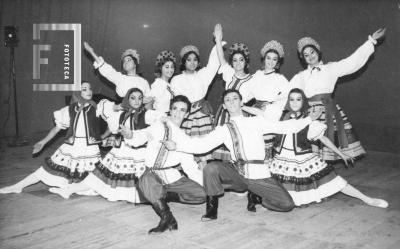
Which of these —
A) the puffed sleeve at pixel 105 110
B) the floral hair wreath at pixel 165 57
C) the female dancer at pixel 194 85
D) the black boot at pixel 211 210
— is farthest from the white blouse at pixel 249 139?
the floral hair wreath at pixel 165 57

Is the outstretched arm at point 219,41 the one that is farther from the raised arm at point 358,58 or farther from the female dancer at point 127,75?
the raised arm at point 358,58

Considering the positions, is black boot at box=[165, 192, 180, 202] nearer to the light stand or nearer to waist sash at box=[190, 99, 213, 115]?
waist sash at box=[190, 99, 213, 115]

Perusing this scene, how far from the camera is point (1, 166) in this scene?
201 inches

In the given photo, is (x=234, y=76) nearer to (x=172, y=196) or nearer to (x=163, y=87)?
(x=163, y=87)

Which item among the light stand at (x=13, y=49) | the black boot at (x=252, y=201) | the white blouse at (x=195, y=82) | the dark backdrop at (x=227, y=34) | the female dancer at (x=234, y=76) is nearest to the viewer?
the black boot at (x=252, y=201)

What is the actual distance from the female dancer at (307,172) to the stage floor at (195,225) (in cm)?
12

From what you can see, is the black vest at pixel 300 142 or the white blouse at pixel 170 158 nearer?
the white blouse at pixel 170 158

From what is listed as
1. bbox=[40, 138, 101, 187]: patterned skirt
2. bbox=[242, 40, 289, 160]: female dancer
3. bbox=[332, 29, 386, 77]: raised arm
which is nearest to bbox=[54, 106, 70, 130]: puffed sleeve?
bbox=[40, 138, 101, 187]: patterned skirt

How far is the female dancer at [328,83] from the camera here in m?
4.17

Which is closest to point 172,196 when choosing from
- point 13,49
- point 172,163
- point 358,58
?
point 172,163

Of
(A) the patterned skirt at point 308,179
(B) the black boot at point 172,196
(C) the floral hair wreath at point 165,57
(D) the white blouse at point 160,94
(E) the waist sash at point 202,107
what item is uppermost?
(C) the floral hair wreath at point 165,57

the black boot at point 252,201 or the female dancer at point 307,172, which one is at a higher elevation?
the female dancer at point 307,172

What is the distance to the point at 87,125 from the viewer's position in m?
4.05

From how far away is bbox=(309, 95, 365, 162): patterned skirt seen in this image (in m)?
4.18
